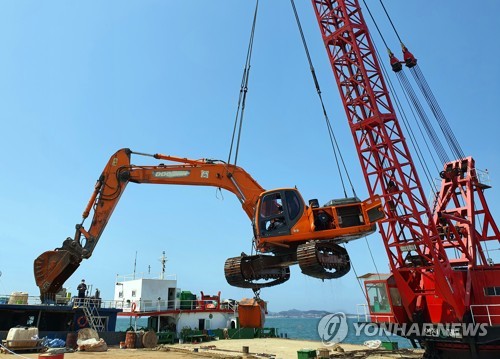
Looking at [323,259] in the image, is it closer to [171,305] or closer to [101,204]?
[101,204]

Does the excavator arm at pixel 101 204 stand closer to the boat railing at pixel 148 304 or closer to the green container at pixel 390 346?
the boat railing at pixel 148 304

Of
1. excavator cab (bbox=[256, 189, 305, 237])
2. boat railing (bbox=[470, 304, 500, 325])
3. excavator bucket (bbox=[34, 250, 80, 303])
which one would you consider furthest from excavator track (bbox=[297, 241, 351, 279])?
excavator bucket (bbox=[34, 250, 80, 303])

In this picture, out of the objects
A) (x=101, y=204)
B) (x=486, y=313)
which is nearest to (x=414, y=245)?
(x=486, y=313)

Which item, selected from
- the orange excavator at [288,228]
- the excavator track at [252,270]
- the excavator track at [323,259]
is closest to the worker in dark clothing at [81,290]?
the orange excavator at [288,228]

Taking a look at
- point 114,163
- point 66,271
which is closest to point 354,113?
point 114,163

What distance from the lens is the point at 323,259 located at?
13.7 m

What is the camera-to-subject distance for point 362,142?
23359 mm

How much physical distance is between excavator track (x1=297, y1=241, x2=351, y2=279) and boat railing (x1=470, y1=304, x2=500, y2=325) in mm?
9792

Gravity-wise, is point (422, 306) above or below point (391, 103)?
below

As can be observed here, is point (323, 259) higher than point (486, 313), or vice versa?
point (323, 259)

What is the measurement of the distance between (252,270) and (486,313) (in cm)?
1321

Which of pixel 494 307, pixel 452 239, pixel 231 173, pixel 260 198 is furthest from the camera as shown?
pixel 452 239

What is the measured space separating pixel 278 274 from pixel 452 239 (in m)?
15.2

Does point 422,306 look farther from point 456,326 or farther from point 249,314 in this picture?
point 249,314
